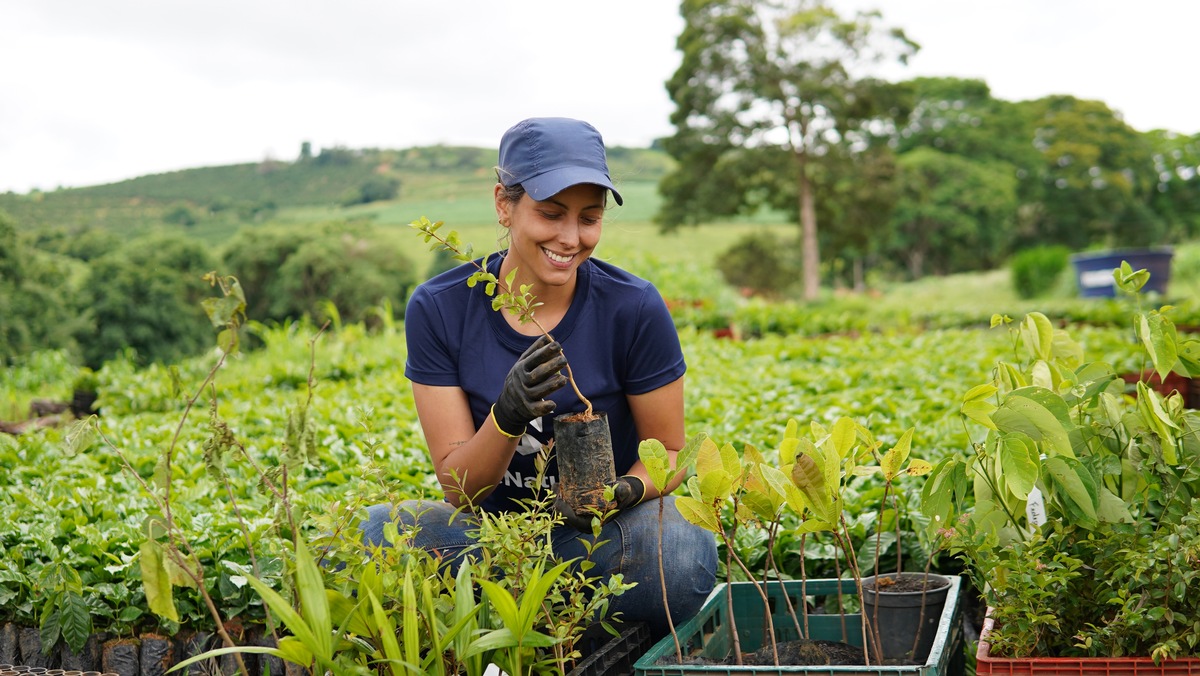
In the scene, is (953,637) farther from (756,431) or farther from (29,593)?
(29,593)

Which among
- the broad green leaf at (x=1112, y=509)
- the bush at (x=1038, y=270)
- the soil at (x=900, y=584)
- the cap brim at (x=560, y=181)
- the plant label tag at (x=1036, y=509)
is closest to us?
the broad green leaf at (x=1112, y=509)

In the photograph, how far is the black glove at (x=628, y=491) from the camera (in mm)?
1944

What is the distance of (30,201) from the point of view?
76.0 feet

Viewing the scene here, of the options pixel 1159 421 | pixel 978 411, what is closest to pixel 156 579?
pixel 978 411

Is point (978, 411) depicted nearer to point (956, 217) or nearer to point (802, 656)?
point (802, 656)

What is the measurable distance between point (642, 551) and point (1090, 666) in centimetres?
85

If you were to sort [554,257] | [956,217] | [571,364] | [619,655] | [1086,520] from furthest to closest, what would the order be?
[956,217]
[571,364]
[554,257]
[619,655]
[1086,520]

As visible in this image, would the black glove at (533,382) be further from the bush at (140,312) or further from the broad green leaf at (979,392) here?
the bush at (140,312)

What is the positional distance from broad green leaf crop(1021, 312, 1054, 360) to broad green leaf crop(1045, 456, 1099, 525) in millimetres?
444

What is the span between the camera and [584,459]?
185 centimetres

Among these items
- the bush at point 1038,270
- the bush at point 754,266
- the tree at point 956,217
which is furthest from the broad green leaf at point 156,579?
the tree at point 956,217

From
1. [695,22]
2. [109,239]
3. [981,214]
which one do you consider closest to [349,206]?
[109,239]

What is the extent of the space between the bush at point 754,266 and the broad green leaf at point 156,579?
94.4ft

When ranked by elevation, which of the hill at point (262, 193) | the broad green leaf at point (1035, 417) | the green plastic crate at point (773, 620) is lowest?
the green plastic crate at point (773, 620)
